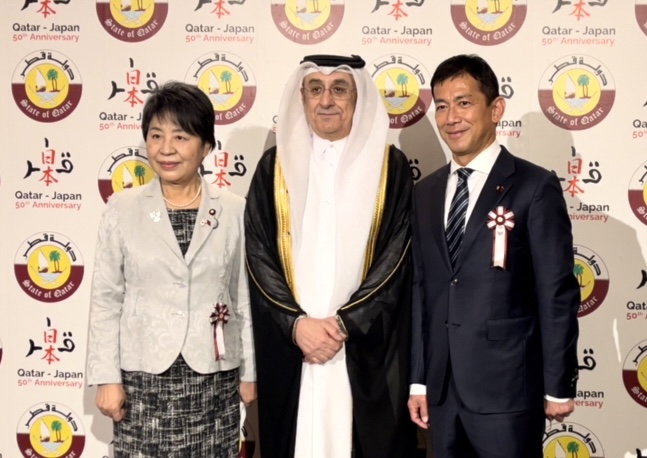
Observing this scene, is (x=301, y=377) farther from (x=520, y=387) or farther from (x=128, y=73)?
(x=128, y=73)

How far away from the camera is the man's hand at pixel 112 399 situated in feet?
7.20

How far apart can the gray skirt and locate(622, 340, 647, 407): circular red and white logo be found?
6.29ft

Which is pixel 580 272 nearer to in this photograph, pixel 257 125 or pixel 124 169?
pixel 257 125

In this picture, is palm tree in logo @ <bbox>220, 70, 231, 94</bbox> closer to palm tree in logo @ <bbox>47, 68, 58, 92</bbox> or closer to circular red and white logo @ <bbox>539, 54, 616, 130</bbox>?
palm tree in logo @ <bbox>47, 68, 58, 92</bbox>

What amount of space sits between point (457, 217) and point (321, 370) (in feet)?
2.46

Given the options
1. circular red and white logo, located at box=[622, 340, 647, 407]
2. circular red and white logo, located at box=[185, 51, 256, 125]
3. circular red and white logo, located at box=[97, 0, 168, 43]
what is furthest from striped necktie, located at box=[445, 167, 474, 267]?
→ circular red and white logo, located at box=[97, 0, 168, 43]

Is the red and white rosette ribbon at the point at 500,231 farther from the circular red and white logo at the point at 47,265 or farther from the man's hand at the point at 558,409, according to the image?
the circular red and white logo at the point at 47,265

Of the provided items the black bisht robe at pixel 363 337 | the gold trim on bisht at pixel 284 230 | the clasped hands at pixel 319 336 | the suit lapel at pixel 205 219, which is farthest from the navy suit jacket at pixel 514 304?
the suit lapel at pixel 205 219

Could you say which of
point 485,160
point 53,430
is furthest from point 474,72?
point 53,430

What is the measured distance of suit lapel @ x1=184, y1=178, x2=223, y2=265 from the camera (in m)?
2.22

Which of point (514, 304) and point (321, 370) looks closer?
point (514, 304)

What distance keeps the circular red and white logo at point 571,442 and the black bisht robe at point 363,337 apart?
3.24ft

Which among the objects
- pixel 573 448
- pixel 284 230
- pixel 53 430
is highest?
pixel 284 230

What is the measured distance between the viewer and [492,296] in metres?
2.09
